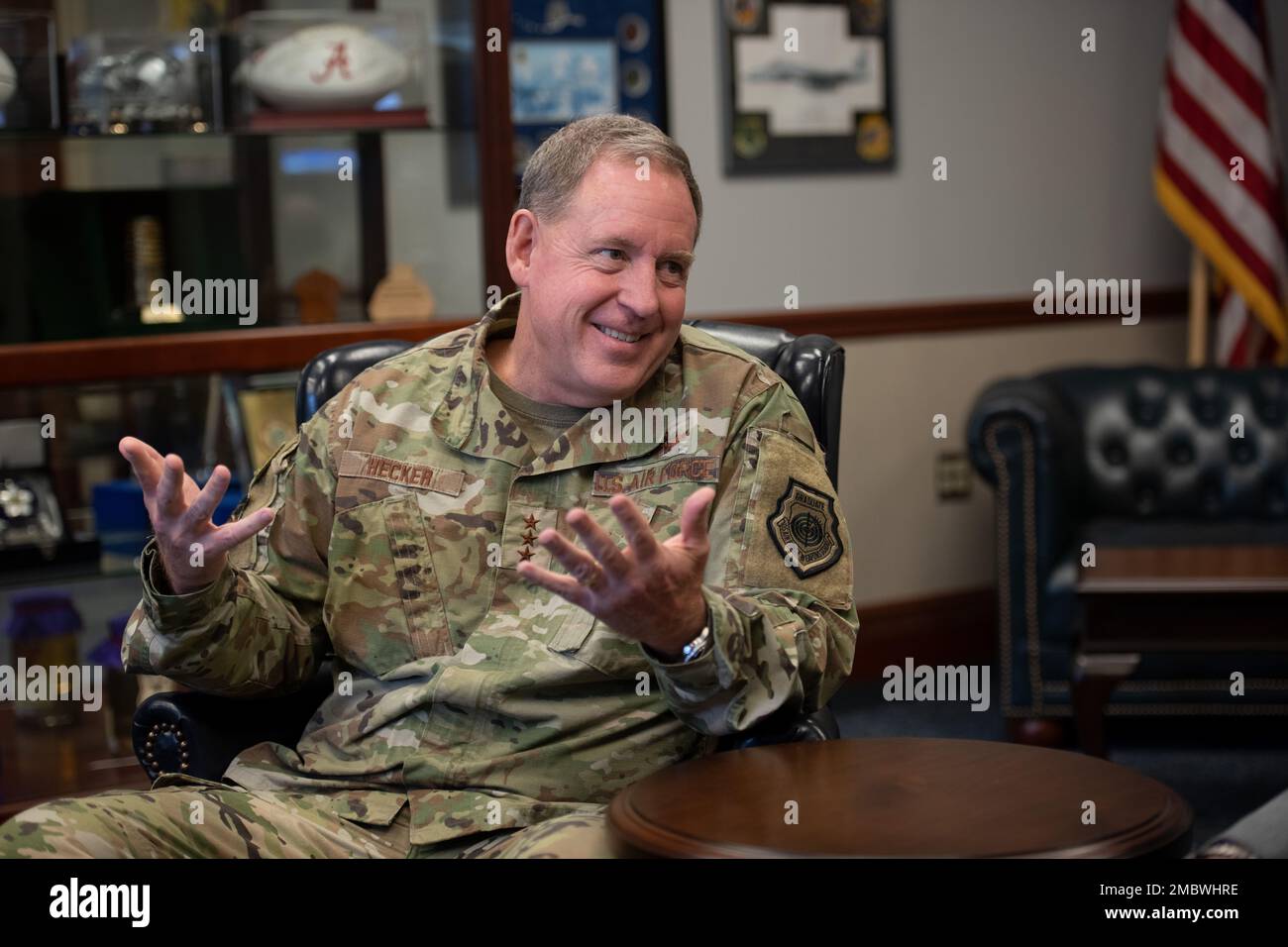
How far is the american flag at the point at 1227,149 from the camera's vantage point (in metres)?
4.90

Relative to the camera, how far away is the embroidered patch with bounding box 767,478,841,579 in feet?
6.25

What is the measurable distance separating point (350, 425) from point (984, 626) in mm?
3377

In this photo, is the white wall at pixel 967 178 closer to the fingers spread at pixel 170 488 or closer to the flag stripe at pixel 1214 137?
the flag stripe at pixel 1214 137

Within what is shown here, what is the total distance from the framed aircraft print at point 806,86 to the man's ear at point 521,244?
2.51 m

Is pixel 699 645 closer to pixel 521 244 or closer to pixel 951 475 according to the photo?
pixel 521 244

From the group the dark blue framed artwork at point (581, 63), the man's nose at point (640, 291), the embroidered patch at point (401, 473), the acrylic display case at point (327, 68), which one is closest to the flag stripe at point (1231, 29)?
the dark blue framed artwork at point (581, 63)

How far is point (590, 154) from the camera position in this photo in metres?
2.01

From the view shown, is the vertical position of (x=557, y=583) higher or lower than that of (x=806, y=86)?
lower

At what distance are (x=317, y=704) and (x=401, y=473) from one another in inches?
13.5

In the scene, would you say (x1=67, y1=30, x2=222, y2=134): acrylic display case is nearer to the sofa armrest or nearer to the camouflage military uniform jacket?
the camouflage military uniform jacket

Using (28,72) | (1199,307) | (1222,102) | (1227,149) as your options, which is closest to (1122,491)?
(1199,307)
